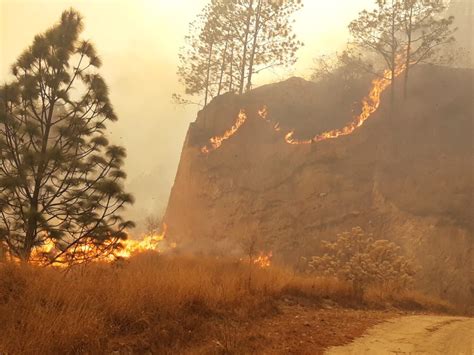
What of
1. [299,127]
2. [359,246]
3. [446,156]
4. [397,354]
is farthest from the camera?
[299,127]

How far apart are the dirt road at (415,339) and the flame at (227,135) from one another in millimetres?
20976

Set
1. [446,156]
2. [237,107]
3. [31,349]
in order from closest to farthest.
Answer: [31,349] < [446,156] < [237,107]

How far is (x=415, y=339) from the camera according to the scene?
23.2ft

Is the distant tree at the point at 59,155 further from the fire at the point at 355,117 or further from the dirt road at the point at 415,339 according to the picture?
the fire at the point at 355,117

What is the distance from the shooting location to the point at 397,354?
594cm

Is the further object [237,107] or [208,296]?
[237,107]

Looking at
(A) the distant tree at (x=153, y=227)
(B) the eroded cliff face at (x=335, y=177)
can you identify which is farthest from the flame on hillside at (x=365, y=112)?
(A) the distant tree at (x=153, y=227)

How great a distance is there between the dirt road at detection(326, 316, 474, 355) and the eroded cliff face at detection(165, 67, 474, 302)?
8366 millimetres

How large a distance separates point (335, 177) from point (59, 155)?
17.3 metres

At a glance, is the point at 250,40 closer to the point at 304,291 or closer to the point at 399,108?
the point at 399,108

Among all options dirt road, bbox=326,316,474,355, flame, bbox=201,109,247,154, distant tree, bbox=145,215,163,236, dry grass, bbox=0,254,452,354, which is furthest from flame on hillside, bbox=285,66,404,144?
dry grass, bbox=0,254,452,354

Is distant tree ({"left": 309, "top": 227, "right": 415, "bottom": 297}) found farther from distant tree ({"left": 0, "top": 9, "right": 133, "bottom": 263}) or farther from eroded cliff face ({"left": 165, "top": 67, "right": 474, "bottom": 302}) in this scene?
distant tree ({"left": 0, "top": 9, "right": 133, "bottom": 263})

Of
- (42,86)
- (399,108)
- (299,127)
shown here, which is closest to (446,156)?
(399,108)

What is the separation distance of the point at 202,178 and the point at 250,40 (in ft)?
36.3
